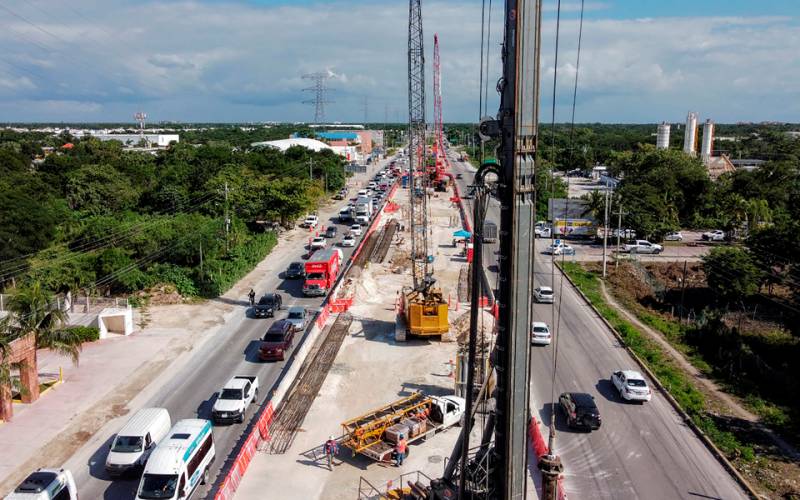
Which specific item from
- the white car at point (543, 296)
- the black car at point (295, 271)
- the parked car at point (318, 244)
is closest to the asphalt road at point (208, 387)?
the black car at point (295, 271)

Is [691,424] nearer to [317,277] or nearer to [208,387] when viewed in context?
[208,387]

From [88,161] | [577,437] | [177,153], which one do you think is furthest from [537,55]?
[177,153]

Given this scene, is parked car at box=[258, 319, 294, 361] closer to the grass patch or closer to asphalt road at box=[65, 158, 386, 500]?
asphalt road at box=[65, 158, 386, 500]

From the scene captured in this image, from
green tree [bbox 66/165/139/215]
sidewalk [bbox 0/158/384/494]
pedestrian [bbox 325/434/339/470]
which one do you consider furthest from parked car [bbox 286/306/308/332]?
green tree [bbox 66/165/139/215]

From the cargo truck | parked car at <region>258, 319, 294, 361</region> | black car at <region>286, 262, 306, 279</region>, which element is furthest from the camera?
black car at <region>286, 262, 306, 279</region>

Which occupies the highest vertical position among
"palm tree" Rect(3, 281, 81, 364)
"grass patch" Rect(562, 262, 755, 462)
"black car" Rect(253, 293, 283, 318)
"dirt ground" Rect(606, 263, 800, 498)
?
"palm tree" Rect(3, 281, 81, 364)

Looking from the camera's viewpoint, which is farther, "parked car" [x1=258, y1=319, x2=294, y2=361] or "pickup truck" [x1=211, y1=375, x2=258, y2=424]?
"parked car" [x1=258, y1=319, x2=294, y2=361]
